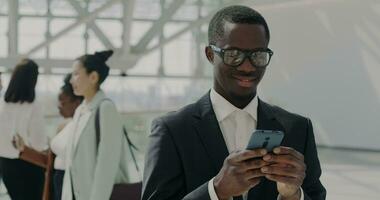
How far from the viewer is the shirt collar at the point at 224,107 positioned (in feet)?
7.22

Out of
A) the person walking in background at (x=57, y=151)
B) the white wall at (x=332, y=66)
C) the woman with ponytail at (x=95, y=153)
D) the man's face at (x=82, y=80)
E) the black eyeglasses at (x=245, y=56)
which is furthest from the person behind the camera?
the white wall at (x=332, y=66)

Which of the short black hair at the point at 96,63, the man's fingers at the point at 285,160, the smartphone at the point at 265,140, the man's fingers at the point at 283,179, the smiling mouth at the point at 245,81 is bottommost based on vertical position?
the short black hair at the point at 96,63

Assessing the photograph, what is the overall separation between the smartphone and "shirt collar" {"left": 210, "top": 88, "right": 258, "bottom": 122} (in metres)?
0.31

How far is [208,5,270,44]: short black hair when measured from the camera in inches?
84.0

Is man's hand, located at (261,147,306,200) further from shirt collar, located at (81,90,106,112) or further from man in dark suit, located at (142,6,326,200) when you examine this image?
shirt collar, located at (81,90,106,112)

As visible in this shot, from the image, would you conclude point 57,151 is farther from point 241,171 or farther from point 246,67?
point 241,171

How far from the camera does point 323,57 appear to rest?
23.5m

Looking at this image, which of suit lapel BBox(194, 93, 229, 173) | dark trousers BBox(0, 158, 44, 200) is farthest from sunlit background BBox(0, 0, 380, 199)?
suit lapel BBox(194, 93, 229, 173)

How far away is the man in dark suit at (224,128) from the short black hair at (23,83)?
4.08 metres

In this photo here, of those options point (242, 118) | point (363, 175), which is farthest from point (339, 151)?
point (242, 118)

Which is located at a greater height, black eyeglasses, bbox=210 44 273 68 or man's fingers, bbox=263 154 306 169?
black eyeglasses, bbox=210 44 273 68

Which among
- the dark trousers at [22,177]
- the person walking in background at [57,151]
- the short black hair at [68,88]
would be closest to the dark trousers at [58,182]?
the person walking in background at [57,151]

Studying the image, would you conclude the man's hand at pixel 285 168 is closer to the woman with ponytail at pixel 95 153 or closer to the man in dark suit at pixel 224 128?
the man in dark suit at pixel 224 128

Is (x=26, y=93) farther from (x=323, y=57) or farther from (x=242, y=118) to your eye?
(x=323, y=57)
